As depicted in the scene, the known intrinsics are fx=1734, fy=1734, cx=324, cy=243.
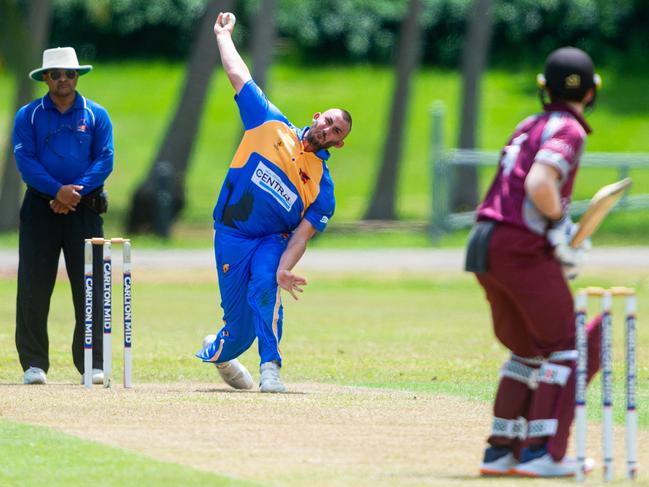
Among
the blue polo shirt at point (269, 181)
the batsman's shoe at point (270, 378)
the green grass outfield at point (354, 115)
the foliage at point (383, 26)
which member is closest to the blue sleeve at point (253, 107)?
the blue polo shirt at point (269, 181)

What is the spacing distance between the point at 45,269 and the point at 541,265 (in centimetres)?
482

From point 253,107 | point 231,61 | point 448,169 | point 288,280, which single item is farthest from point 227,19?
point 448,169

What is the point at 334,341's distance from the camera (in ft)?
51.1

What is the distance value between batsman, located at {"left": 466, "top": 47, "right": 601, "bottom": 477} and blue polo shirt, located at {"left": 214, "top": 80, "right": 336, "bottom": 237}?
9.77ft

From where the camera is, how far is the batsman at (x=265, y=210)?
10836mm

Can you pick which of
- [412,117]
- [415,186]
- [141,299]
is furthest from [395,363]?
[412,117]

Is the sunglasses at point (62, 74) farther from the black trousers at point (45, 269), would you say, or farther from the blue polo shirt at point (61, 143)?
the black trousers at point (45, 269)

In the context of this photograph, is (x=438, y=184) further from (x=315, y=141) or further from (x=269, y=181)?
(x=269, y=181)

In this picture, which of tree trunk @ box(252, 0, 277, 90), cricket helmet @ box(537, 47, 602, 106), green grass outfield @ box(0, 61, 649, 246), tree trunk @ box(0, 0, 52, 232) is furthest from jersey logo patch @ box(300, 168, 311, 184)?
green grass outfield @ box(0, 61, 649, 246)

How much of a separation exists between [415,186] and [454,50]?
26.5 feet

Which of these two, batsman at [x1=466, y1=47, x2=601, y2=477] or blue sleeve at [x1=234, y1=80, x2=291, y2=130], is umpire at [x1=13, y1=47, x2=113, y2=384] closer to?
blue sleeve at [x1=234, y1=80, x2=291, y2=130]

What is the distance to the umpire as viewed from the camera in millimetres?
11547

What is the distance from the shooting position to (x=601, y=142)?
4472 centimetres

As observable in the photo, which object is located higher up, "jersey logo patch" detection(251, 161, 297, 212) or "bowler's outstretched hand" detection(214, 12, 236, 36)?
"bowler's outstretched hand" detection(214, 12, 236, 36)
